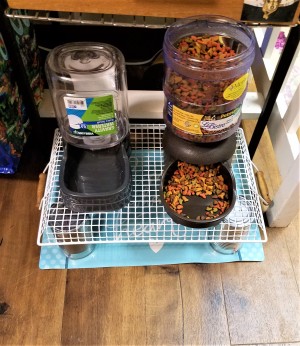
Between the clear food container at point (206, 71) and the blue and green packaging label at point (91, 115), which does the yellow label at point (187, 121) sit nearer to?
the clear food container at point (206, 71)

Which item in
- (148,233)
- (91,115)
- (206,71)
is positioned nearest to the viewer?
(206,71)

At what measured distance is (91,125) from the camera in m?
0.94

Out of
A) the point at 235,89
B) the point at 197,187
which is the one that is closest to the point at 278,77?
the point at 235,89

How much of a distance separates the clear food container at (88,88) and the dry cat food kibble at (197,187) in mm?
198

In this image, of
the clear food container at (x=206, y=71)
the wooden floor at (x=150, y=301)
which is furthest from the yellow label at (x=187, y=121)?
the wooden floor at (x=150, y=301)

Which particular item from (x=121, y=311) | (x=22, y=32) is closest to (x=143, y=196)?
(x=121, y=311)

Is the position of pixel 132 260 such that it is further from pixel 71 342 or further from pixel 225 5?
pixel 225 5

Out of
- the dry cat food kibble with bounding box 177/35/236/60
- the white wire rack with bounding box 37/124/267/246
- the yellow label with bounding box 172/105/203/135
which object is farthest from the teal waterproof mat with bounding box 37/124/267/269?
the dry cat food kibble with bounding box 177/35/236/60

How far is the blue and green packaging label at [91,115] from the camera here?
885mm

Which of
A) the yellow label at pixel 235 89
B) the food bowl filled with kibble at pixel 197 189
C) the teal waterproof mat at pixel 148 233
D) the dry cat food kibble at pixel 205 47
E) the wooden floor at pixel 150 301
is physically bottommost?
the wooden floor at pixel 150 301

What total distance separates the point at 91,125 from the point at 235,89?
36 centimetres

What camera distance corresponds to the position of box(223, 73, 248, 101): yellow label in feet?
2.61

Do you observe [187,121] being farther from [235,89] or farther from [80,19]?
[80,19]

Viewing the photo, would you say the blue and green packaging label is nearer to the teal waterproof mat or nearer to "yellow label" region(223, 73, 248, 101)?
the teal waterproof mat
